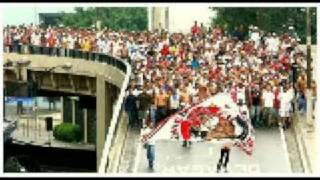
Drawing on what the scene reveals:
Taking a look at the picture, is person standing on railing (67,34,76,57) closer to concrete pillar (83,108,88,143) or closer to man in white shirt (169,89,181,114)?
man in white shirt (169,89,181,114)

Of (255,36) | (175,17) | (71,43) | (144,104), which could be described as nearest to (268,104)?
(144,104)

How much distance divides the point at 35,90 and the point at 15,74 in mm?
2592

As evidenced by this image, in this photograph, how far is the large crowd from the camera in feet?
83.9

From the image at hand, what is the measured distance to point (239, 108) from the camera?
82.0 feet

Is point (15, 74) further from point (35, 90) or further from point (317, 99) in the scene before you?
point (317, 99)

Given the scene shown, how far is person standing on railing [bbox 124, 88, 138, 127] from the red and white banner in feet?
4.25

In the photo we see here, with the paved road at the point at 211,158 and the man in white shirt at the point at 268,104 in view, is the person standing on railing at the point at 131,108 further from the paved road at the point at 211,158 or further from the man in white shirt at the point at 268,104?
the man in white shirt at the point at 268,104

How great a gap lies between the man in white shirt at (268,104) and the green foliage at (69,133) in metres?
29.4

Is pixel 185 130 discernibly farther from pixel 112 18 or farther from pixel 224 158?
pixel 112 18

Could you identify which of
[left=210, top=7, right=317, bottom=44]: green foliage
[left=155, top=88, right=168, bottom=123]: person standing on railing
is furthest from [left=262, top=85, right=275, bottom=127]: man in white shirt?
[left=210, top=7, right=317, bottom=44]: green foliage

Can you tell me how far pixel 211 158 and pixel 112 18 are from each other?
41633mm

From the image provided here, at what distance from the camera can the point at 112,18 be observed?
6488 cm

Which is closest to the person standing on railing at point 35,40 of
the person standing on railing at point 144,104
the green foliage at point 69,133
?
the green foliage at point 69,133

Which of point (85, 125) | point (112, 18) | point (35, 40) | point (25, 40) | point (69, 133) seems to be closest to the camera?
point (35, 40)
